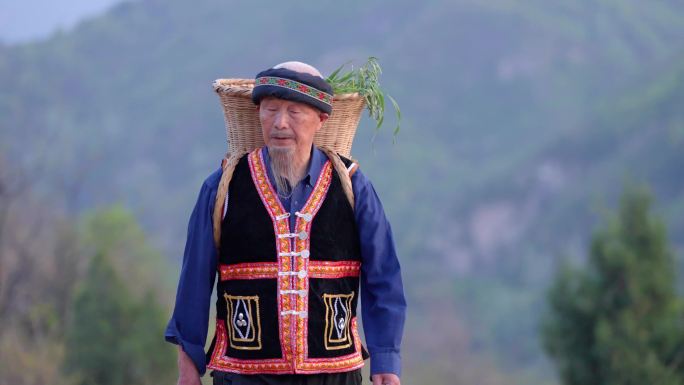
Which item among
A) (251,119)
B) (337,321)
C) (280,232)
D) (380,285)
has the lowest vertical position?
(337,321)

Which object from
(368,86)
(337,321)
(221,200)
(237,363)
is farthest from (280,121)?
(237,363)

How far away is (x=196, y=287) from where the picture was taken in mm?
4539

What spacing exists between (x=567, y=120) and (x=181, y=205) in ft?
97.0

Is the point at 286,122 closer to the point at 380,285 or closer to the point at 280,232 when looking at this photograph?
the point at 280,232

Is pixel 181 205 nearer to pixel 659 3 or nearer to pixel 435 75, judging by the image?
pixel 435 75

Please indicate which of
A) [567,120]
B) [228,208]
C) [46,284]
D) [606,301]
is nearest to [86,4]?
[567,120]

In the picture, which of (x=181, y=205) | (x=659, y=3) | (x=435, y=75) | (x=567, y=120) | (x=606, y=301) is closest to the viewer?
(x=606, y=301)

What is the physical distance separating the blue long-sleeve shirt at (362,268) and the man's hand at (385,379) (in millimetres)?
16

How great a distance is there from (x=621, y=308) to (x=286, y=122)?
1690cm

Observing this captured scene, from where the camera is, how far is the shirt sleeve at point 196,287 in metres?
4.54

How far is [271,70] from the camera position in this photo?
4.46 m

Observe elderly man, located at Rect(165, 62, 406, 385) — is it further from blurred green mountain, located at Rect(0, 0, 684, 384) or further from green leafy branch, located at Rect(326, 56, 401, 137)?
blurred green mountain, located at Rect(0, 0, 684, 384)

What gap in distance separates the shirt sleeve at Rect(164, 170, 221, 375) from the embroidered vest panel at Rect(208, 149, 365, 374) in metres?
0.06

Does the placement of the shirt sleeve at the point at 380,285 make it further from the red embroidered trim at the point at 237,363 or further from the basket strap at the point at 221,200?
the basket strap at the point at 221,200
